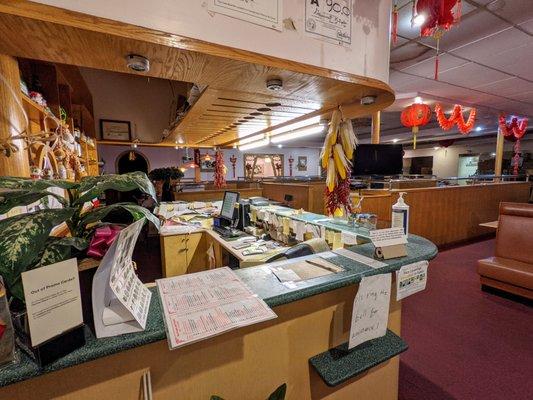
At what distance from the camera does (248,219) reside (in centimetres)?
297

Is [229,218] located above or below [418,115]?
below

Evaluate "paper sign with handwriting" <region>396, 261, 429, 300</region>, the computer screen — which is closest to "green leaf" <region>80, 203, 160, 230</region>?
"paper sign with handwriting" <region>396, 261, 429, 300</region>

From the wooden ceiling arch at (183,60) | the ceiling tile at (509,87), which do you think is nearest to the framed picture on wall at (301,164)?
the ceiling tile at (509,87)

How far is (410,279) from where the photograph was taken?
1.18 meters

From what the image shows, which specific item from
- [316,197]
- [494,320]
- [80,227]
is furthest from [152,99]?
[494,320]

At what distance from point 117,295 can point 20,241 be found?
0.23 metres

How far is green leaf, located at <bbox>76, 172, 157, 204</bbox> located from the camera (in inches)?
23.9

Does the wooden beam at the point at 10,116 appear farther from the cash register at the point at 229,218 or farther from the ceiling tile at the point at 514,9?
the ceiling tile at the point at 514,9

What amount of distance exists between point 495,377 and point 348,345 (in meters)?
1.50

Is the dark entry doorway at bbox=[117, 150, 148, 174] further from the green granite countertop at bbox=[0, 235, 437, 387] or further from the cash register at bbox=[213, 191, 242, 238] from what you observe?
the green granite countertop at bbox=[0, 235, 437, 387]

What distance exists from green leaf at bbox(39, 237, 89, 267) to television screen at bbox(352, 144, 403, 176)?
16.4 feet

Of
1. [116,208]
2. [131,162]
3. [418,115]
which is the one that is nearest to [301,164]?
[131,162]

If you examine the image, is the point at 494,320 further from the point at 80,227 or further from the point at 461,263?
the point at 80,227

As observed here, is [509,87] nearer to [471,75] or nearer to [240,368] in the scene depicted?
[471,75]
